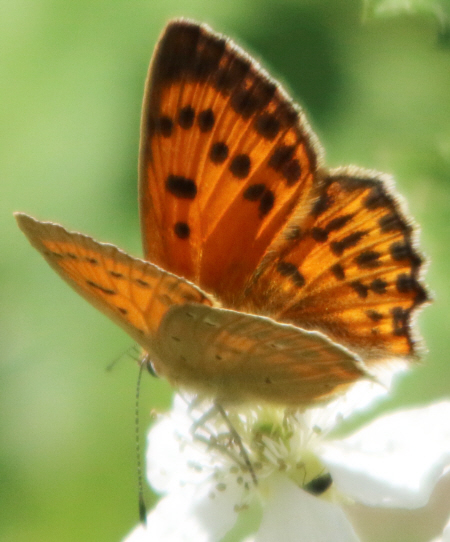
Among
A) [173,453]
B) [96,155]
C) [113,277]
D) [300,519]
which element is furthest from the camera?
[96,155]

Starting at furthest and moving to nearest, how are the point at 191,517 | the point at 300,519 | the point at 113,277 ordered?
the point at 191,517 < the point at 300,519 < the point at 113,277

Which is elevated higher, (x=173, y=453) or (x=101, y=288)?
(x=101, y=288)

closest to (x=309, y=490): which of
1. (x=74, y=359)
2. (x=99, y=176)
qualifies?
(x=74, y=359)

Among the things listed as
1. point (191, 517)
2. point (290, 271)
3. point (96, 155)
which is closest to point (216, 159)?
point (290, 271)

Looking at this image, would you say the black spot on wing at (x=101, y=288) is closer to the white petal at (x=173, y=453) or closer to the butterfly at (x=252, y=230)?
the butterfly at (x=252, y=230)

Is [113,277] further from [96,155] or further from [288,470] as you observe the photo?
[96,155]

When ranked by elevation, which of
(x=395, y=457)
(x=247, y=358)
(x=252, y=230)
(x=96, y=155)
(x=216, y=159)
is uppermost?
(x=96, y=155)

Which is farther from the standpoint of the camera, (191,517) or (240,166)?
(191,517)

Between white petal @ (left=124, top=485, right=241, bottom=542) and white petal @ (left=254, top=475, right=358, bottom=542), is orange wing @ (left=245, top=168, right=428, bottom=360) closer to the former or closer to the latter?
white petal @ (left=254, top=475, right=358, bottom=542)
